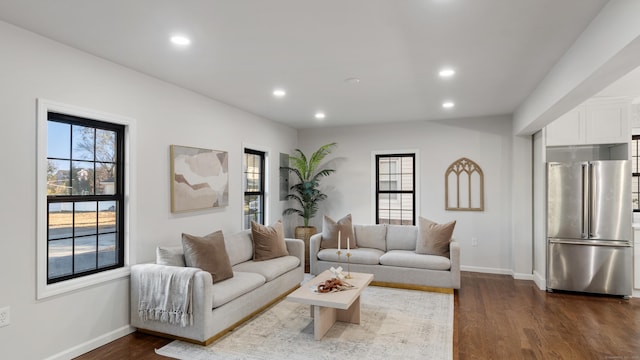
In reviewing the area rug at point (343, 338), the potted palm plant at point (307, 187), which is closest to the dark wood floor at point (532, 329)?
the area rug at point (343, 338)

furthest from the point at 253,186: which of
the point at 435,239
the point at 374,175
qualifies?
the point at 435,239

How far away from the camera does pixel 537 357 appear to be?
114 inches

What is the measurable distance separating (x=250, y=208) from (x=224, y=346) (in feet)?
8.92

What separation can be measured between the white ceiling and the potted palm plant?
2.20 metres

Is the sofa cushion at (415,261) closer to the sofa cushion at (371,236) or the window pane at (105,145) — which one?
the sofa cushion at (371,236)

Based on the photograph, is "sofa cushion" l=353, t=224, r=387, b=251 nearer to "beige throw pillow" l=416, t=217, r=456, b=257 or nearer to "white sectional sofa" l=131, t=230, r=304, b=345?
"beige throw pillow" l=416, t=217, r=456, b=257

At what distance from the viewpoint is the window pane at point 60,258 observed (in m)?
2.83

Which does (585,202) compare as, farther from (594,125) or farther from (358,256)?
(358,256)

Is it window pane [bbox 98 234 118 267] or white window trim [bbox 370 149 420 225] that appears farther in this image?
white window trim [bbox 370 149 420 225]

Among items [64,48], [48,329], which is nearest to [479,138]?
[64,48]

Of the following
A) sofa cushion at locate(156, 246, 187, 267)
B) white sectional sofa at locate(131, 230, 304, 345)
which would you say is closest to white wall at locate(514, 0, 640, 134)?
white sectional sofa at locate(131, 230, 304, 345)

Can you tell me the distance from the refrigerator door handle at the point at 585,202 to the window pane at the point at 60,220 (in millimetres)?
5748

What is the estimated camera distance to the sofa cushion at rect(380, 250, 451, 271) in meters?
4.64

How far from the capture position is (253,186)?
5676 mm
